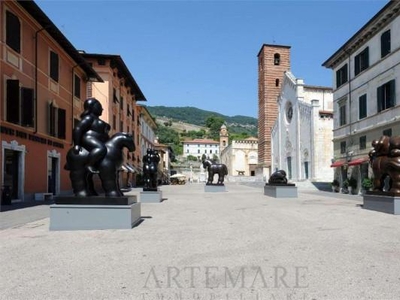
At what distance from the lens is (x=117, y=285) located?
5.08 meters

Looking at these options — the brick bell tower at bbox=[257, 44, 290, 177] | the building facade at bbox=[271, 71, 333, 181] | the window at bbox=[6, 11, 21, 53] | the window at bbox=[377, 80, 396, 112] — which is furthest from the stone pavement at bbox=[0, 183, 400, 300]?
the brick bell tower at bbox=[257, 44, 290, 177]

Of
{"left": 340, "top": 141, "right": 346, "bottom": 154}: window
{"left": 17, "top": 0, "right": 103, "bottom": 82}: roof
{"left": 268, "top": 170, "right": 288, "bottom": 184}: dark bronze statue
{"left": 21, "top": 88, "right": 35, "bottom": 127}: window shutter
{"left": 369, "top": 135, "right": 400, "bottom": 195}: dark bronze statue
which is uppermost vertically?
{"left": 17, "top": 0, "right": 103, "bottom": 82}: roof

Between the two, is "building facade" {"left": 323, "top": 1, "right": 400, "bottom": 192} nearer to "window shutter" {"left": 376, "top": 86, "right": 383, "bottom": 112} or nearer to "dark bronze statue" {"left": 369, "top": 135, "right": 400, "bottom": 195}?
"window shutter" {"left": 376, "top": 86, "right": 383, "bottom": 112}

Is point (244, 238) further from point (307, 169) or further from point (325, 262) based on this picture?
point (307, 169)

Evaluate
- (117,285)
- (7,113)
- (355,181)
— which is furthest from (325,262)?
(355,181)

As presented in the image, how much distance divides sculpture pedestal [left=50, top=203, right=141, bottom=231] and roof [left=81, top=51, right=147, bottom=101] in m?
28.4

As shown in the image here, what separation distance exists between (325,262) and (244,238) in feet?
8.28

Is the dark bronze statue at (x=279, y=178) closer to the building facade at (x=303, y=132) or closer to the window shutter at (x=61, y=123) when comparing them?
the window shutter at (x=61, y=123)

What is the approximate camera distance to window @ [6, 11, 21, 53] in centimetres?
1803

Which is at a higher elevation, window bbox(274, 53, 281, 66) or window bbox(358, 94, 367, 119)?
window bbox(274, 53, 281, 66)

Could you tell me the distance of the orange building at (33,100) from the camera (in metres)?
17.8

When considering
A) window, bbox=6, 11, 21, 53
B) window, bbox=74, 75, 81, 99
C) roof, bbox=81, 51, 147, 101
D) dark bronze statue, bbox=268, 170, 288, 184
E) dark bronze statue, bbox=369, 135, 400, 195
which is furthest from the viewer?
roof, bbox=81, 51, 147, 101

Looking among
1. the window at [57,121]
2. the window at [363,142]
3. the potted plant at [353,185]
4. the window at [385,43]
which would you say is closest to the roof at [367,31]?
the window at [385,43]

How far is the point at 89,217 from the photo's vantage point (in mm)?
9969
